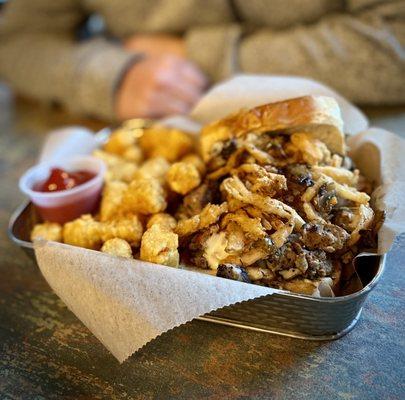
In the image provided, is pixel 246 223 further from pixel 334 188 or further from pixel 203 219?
pixel 334 188

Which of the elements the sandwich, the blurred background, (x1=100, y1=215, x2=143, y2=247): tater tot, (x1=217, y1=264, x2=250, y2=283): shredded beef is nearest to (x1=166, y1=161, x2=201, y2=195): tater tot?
the sandwich

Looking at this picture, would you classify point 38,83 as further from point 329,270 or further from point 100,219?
point 329,270

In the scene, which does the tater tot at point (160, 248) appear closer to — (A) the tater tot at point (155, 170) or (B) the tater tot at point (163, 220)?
(B) the tater tot at point (163, 220)

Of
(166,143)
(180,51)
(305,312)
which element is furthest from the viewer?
(180,51)

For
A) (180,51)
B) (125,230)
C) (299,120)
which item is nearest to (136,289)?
(125,230)

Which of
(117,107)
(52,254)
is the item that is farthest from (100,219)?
Result: (117,107)

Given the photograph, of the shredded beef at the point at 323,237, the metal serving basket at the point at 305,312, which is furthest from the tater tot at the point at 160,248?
the shredded beef at the point at 323,237
